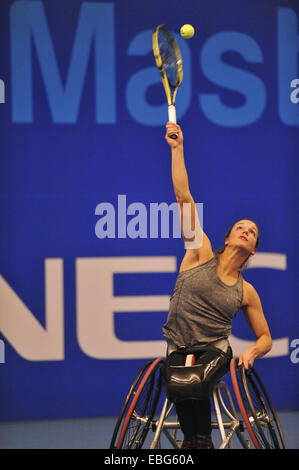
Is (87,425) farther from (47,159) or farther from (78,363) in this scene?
(47,159)

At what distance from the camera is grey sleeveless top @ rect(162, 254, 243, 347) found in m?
3.63

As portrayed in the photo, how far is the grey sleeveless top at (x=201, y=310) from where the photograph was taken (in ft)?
11.9

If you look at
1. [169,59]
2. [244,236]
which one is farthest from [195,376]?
[169,59]

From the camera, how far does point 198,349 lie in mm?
3580

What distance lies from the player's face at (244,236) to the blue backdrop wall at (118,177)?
1638mm

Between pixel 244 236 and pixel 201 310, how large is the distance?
0.47 meters

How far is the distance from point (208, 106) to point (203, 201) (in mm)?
744

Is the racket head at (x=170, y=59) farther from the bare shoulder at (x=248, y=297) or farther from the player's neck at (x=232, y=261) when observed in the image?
the bare shoulder at (x=248, y=297)

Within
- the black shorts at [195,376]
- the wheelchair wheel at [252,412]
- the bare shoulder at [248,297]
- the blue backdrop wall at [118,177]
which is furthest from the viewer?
the blue backdrop wall at [118,177]

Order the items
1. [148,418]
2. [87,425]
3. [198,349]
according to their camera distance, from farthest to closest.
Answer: [87,425]
[198,349]
[148,418]

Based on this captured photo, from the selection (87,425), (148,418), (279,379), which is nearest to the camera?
(148,418)

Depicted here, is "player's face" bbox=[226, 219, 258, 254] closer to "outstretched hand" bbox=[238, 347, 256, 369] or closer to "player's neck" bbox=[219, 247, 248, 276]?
"player's neck" bbox=[219, 247, 248, 276]

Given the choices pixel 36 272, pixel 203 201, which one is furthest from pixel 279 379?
pixel 36 272

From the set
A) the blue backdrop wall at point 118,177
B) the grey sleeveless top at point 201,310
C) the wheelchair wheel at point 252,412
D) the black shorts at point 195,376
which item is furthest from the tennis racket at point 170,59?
the wheelchair wheel at point 252,412
